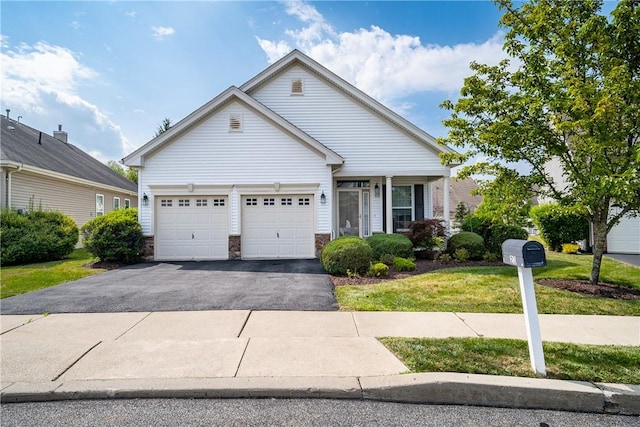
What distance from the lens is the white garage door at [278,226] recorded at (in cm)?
1236

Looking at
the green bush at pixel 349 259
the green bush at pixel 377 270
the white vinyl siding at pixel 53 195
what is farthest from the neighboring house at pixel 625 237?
the white vinyl siding at pixel 53 195

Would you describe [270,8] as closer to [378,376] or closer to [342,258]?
[342,258]

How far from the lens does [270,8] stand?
11.4 metres

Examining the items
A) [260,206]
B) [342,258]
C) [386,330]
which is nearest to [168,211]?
[260,206]

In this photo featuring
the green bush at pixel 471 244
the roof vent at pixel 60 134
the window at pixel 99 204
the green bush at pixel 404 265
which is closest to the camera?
the green bush at pixel 404 265

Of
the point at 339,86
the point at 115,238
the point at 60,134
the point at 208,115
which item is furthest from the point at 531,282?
the point at 60,134

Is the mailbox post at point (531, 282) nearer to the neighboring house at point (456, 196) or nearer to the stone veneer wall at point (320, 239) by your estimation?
the stone veneer wall at point (320, 239)

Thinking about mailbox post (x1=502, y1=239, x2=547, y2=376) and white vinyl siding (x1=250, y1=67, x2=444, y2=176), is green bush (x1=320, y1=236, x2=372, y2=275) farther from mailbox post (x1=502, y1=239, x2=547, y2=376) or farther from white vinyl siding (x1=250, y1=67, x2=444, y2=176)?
mailbox post (x1=502, y1=239, x2=547, y2=376)

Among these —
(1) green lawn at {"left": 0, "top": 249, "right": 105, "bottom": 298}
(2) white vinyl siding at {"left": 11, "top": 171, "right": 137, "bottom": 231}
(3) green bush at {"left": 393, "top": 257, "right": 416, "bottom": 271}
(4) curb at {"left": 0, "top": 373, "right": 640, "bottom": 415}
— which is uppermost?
(2) white vinyl siding at {"left": 11, "top": 171, "right": 137, "bottom": 231}

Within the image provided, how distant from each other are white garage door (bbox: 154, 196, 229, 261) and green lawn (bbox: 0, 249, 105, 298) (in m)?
2.37

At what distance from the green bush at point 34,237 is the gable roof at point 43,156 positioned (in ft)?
8.15

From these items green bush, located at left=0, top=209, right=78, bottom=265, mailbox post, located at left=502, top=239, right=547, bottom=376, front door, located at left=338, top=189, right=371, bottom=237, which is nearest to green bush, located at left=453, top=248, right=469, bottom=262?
front door, located at left=338, top=189, right=371, bottom=237

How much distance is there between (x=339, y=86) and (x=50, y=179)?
1475cm

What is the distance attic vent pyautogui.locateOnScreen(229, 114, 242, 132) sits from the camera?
12195 millimetres
